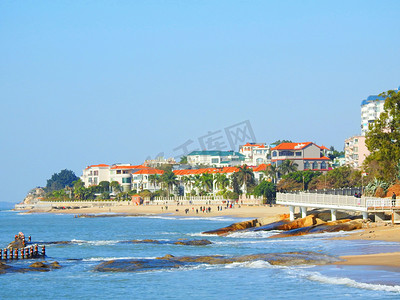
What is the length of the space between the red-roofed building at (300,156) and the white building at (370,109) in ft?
78.2

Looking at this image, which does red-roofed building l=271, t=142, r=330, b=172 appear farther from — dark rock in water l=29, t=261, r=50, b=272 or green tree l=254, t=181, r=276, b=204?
dark rock in water l=29, t=261, r=50, b=272

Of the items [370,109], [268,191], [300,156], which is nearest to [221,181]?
[300,156]

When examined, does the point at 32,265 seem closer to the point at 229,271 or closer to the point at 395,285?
the point at 229,271

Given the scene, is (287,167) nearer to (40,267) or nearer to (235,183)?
(235,183)

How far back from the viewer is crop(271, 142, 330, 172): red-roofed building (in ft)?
440

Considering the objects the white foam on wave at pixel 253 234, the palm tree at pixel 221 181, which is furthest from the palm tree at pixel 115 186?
the white foam on wave at pixel 253 234

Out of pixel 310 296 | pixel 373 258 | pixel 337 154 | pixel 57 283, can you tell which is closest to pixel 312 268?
pixel 373 258

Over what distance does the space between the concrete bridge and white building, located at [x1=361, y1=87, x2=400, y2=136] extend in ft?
347

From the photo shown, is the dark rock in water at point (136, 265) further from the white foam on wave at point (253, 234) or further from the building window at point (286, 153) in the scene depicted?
the building window at point (286, 153)

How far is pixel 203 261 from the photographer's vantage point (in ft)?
108

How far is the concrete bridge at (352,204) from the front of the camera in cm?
4206

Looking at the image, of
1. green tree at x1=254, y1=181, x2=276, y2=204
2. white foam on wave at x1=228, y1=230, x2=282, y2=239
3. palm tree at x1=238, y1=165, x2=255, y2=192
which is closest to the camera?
white foam on wave at x1=228, y1=230, x2=282, y2=239

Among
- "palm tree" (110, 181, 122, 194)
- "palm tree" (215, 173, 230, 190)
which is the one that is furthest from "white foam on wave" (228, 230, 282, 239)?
"palm tree" (110, 181, 122, 194)

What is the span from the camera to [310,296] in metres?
23.3
